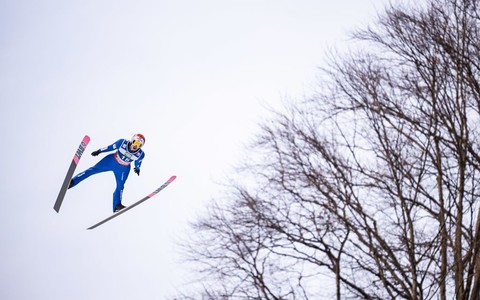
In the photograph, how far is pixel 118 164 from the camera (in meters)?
11.4

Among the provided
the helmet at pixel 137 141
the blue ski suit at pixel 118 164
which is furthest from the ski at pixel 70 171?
the helmet at pixel 137 141

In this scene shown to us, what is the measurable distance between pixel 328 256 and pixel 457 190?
202 centimetres

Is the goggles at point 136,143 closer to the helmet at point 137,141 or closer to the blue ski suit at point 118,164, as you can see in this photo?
the helmet at point 137,141

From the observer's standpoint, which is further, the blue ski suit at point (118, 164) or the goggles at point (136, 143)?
the blue ski suit at point (118, 164)

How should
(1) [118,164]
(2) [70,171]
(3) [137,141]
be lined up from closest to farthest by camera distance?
1. (3) [137,141]
2. (1) [118,164]
3. (2) [70,171]

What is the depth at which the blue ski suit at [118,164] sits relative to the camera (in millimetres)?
11039

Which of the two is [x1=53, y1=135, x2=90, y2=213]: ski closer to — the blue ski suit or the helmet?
the blue ski suit

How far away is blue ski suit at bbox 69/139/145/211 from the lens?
11.0 metres

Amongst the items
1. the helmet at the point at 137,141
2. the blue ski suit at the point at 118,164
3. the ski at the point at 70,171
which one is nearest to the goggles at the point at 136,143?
the helmet at the point at 137,141

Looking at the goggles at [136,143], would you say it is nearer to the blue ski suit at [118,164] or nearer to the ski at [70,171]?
the blue ski suit at [118,164]


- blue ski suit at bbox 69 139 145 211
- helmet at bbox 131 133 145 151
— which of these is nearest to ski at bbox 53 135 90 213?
blue ski suit at bbox 69 139 145 211

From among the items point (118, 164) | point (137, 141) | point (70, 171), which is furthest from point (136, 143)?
point (70, 171)

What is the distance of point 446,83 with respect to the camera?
29.5 ft

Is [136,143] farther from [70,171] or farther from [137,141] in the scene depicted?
[70,171]
